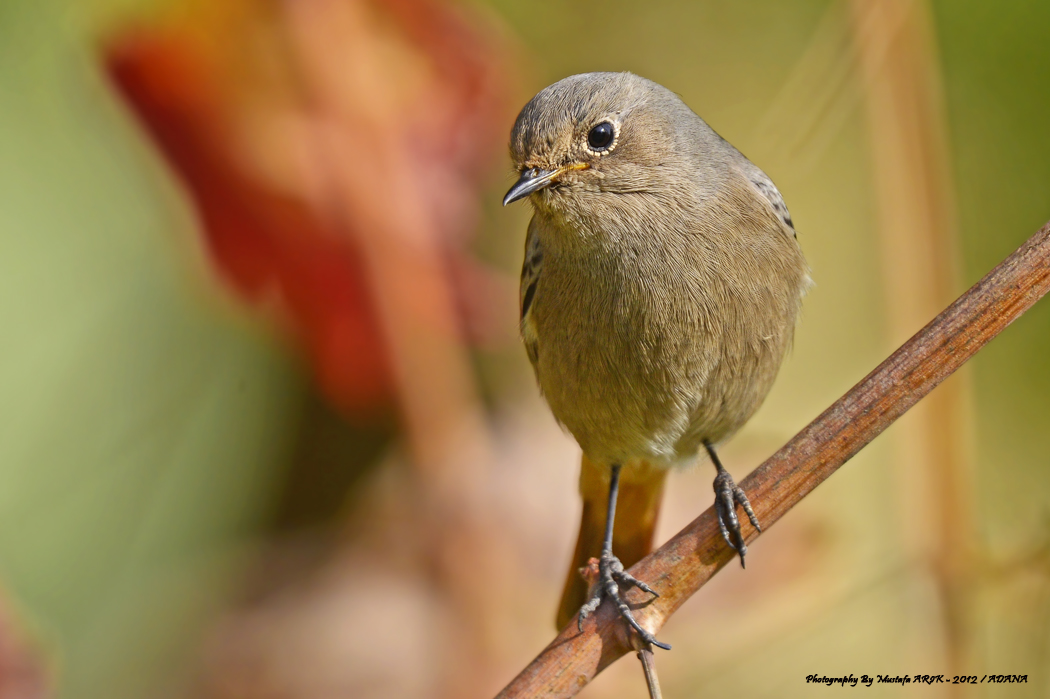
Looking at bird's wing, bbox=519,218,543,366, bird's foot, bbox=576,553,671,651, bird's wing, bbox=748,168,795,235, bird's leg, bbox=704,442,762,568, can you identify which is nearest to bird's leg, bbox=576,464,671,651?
bird's foot, bbox=576,553,671,651

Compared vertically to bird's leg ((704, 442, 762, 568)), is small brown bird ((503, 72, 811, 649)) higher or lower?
higher

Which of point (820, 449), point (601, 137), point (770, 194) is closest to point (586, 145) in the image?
point (601, 137)

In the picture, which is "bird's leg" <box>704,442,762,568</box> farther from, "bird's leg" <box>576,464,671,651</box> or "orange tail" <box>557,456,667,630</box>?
"orange tail" <box>557,456,667,630</box>

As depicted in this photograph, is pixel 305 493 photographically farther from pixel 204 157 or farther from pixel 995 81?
pixel 995 81

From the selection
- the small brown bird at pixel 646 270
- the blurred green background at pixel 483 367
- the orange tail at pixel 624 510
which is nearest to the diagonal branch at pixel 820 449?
the small brown bird at pixel 646 270

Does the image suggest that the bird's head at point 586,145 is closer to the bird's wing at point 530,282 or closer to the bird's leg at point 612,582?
the bird's wing at point 530,282

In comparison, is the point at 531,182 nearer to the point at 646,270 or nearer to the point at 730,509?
the point at 646,270

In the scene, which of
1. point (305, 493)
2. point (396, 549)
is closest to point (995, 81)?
point (396, 549)
